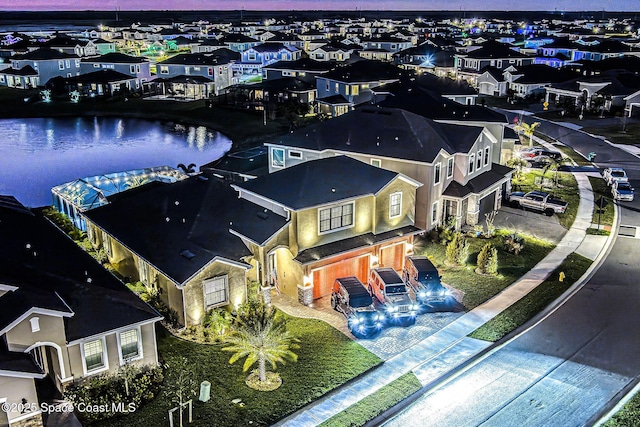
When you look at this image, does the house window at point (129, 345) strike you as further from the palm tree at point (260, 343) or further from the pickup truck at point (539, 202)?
the pickup truck at point (539, 202)

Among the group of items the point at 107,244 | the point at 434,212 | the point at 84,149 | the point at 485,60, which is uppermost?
the point at 485,60

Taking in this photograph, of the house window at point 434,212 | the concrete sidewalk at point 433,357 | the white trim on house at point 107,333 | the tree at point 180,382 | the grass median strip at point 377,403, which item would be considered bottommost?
the concrete sidewalk at point 433,357

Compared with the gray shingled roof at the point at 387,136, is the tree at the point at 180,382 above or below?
below

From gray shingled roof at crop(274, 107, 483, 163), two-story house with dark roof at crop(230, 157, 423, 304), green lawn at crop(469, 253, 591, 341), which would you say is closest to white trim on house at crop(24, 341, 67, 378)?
two-story house with dark roof at crop(230, 157, 423, 304)

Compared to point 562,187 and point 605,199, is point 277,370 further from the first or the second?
point 562,187

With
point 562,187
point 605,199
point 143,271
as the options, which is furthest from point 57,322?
point 562,187

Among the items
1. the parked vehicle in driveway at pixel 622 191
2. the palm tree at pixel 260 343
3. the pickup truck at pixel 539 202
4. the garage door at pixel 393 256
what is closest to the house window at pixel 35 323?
the palm tree at pixel 260 343
